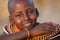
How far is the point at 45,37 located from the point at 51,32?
0.06 m

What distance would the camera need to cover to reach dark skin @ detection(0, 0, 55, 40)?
1182mm

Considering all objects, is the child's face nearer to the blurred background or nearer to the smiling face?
the smiling face

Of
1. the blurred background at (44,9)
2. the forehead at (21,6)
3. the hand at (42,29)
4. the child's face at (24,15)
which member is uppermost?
the forehead at (21,6)

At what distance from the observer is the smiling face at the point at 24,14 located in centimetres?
125

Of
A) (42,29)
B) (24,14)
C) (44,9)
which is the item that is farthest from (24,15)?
(44,9)

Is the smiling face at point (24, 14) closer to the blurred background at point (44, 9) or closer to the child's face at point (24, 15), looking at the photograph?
the child's face at point (24, 15)

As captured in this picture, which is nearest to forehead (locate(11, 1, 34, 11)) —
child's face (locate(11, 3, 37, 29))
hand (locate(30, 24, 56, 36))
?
child's face (locate(11, 3, 37, 29))

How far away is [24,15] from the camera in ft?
4.12

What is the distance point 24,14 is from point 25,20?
0.03m

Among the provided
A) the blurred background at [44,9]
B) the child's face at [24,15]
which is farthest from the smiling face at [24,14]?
the blurred background at [44,9]

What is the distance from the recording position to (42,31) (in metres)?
1.19

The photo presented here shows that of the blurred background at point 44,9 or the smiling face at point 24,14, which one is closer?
the smiling face at point 24,14

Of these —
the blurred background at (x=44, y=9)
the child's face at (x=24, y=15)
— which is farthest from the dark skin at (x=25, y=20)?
the blurred background at (x=44, y=9)

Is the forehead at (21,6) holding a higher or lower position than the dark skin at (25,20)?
higher
